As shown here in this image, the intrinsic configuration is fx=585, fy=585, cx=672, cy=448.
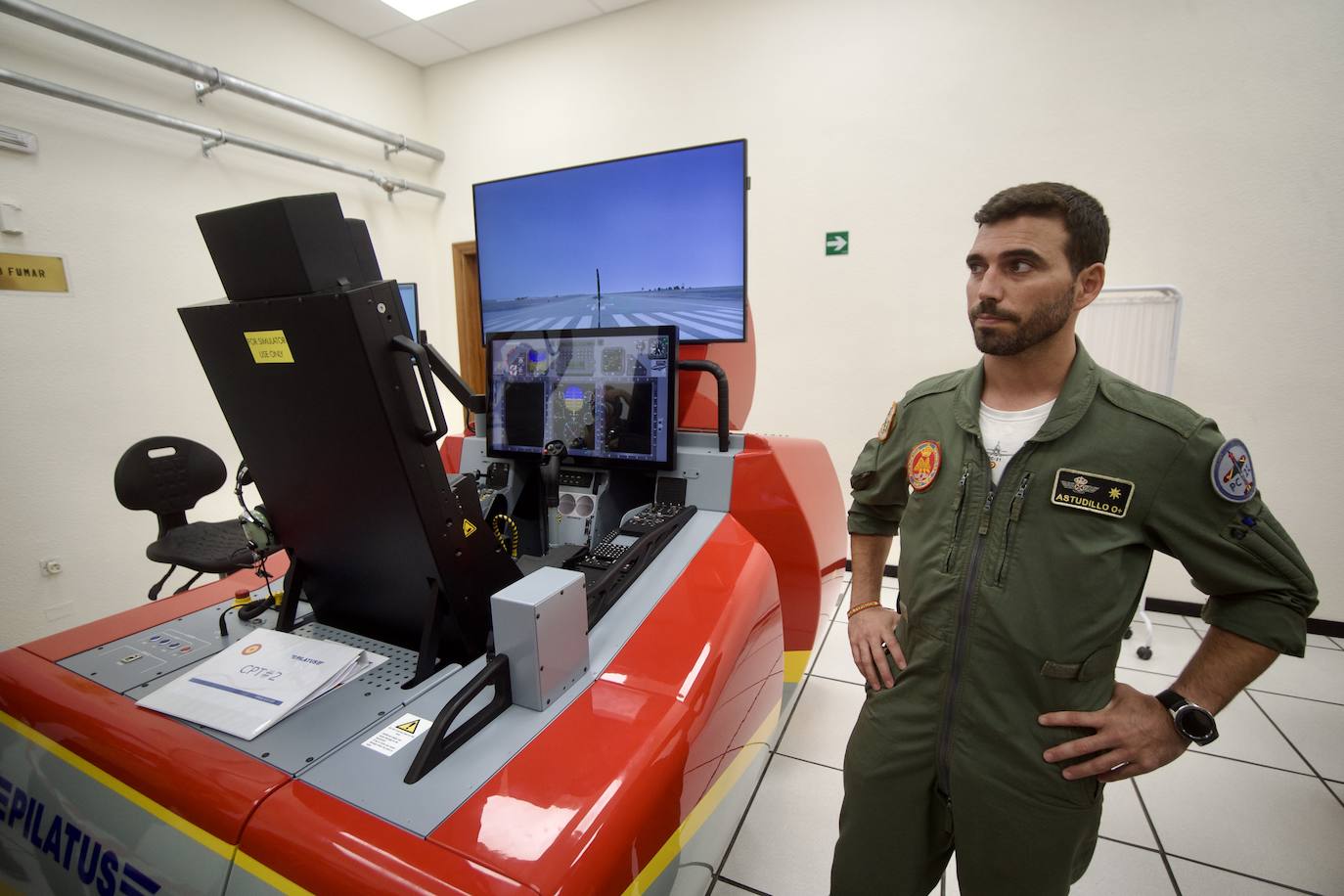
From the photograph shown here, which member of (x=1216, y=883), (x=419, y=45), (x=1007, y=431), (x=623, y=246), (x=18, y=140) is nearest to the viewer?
(x=1007, y=431)

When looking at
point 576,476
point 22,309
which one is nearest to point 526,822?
point 576,476

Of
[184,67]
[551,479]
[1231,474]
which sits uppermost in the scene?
[184,67]

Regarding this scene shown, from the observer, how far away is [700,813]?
1237 mm

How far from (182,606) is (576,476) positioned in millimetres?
1187

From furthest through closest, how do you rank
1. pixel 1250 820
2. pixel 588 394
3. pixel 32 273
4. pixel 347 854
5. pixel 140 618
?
pixel 32 273 < pixel 588 394 < pixel 1250 820 < pixel 140 618 < pixel 347 854

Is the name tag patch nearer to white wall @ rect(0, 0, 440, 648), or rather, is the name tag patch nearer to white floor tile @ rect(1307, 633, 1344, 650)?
white floor tile @ rect(1307, 633, 1344, 650)

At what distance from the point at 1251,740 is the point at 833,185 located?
332 cm

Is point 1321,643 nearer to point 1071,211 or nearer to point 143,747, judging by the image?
point 1071,211

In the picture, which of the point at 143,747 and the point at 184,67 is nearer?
the point at 143,747

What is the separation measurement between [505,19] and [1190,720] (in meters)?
5.23

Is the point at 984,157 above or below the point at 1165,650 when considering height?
above

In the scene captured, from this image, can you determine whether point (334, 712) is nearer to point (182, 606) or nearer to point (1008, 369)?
point (182, 606)

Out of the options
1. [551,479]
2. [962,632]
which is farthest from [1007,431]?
[551,479]

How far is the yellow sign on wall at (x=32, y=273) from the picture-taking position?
9.23 feet
